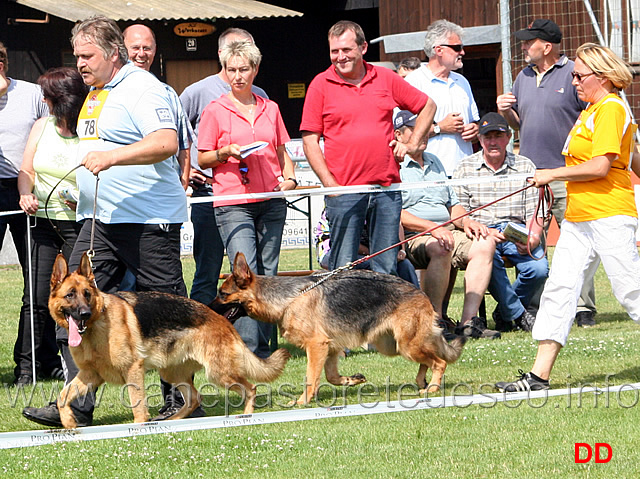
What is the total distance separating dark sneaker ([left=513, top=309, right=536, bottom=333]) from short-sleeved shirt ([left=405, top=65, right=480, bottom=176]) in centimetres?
151

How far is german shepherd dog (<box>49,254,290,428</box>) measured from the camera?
493cm

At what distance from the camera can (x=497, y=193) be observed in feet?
28.1

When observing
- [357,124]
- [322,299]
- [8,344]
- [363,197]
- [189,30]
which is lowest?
[8,344]

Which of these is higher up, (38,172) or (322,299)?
(38,172)

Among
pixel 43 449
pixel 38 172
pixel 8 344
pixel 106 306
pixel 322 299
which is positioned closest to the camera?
pixel 43 449

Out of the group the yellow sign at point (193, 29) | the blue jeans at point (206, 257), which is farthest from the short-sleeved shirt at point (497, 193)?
the yellow sign at point (193, 29)

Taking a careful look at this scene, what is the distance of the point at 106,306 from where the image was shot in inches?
199

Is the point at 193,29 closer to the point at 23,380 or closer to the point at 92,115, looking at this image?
the point at 23,380

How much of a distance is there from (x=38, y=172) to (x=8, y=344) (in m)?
2.44

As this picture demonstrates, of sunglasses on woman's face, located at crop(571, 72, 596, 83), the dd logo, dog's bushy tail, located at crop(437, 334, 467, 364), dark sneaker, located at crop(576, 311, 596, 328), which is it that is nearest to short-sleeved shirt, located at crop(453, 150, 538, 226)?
dark sneaker, located at crop(576, 311, 596, 328)

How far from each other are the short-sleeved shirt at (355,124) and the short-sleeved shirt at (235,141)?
0.36 meters

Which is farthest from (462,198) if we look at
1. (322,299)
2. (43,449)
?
(43,449)

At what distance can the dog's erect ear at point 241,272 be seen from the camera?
19.3ft

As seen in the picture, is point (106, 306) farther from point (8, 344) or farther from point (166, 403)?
point (8, 344)
